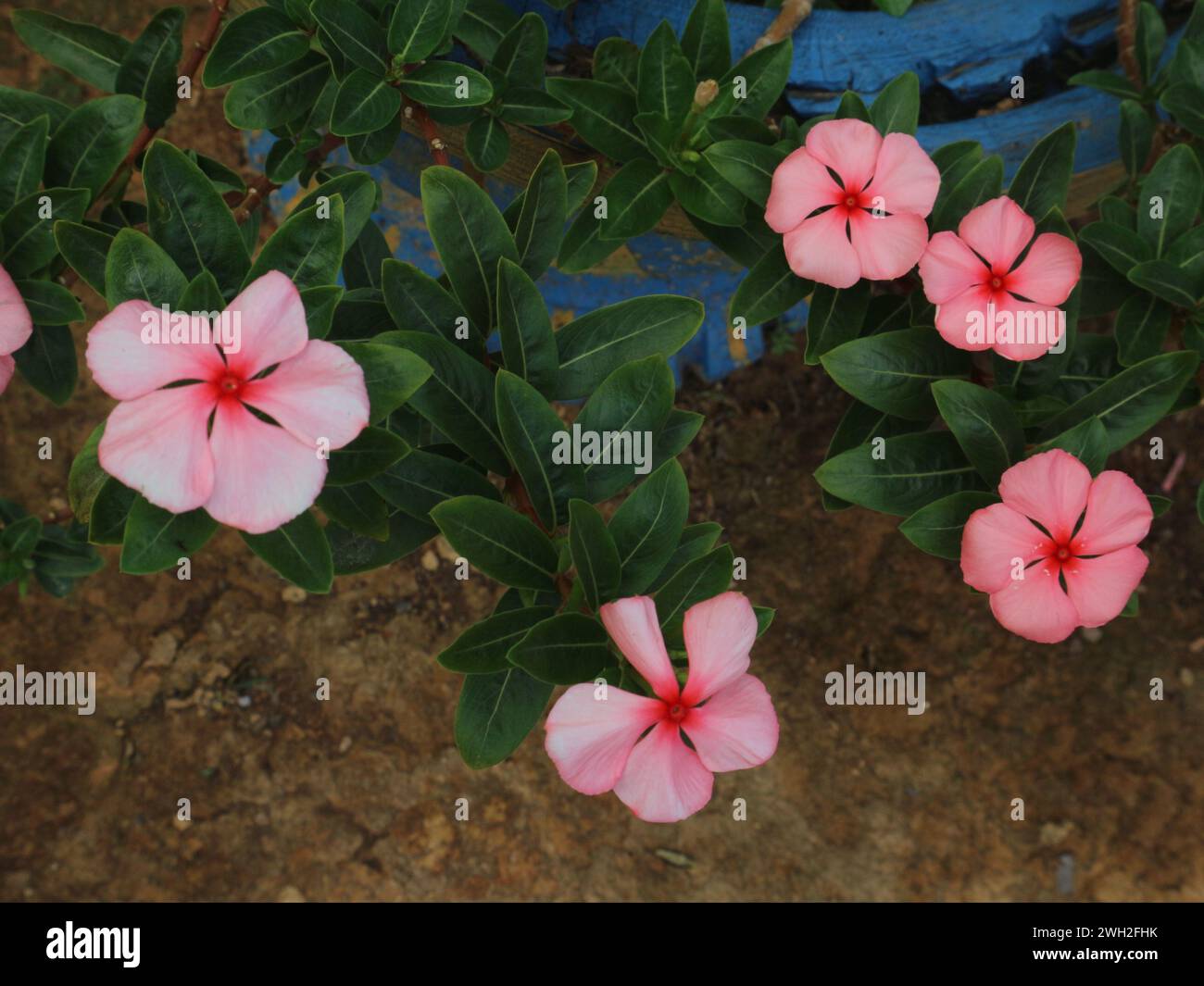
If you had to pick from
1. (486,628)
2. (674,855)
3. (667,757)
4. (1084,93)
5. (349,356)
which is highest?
(1084,93)

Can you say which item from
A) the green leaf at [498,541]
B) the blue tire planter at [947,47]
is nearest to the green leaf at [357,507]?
the green leaf at [498,541]

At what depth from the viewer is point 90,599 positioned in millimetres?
3000

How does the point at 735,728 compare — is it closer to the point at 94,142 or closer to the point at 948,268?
the point at 948,268

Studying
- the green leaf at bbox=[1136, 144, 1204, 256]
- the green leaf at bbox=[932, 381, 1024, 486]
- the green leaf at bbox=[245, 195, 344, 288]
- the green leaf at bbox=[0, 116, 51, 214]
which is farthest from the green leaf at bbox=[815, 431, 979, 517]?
the green leaf at bbox=[0, 116, 51, 214]

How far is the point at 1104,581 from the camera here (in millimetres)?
1328

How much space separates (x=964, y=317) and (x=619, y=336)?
468mm

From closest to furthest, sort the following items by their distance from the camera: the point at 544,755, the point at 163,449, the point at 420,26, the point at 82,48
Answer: the point at 163,449 → the point at 420,26 → the point at 82,48 → the point at 544,755

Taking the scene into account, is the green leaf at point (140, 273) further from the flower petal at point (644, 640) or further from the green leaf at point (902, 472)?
the green leaf at point (902, 472)

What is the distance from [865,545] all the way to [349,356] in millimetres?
2184

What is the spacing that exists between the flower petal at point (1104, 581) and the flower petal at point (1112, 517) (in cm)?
1

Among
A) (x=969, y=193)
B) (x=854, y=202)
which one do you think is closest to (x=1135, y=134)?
(x=969, y=193)

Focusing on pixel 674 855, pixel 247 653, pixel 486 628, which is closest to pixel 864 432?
pixel 486 628

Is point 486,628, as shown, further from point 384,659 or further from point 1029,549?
point 384,659

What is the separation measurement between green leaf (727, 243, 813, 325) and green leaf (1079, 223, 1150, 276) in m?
0.41
